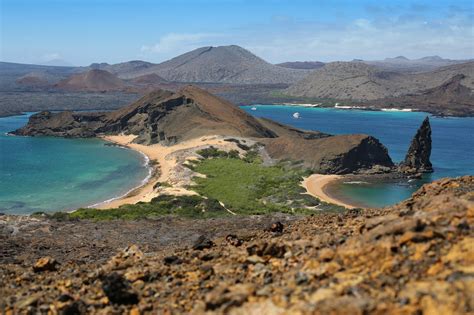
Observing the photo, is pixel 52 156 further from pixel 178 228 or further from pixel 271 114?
pixel 271 114

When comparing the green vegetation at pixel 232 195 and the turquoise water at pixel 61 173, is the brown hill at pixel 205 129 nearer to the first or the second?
the green vegetation at pixel 232 195

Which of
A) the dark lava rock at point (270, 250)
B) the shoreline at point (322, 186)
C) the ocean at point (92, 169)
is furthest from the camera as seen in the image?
the ocean at point (92, 169)

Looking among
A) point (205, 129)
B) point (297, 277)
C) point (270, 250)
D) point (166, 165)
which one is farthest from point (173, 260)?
point (205, 129)

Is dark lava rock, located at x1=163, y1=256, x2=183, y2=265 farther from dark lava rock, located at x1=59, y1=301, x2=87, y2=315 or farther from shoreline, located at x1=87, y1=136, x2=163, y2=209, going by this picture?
shoreline, located at x1=87, y1=136, x2=163, y2=209

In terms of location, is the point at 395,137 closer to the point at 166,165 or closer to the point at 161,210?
the point at 166,165

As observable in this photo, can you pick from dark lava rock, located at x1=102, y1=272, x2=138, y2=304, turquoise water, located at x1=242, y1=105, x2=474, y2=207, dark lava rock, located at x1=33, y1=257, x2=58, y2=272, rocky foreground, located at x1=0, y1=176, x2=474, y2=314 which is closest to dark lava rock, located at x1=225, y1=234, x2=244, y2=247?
rocky foreground, located at x1=0, y1=176, x2=474, y2=314

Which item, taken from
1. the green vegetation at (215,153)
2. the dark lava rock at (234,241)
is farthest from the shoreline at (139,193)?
the dark lava rock at (234,241)

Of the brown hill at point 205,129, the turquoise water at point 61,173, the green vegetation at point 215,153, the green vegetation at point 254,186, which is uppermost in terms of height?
the brown hill at point 205,129
